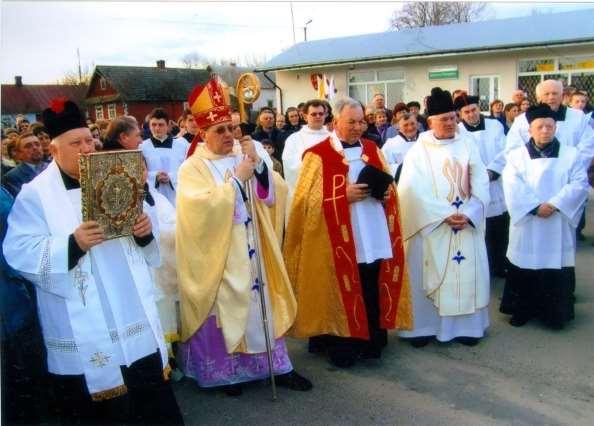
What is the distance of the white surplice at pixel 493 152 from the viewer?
276 inches

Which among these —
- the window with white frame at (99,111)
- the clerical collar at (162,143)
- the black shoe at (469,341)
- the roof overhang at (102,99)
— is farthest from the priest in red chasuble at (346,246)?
the window with white frame at (99,111)

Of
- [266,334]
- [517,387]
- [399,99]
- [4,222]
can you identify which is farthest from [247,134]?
[399,99]

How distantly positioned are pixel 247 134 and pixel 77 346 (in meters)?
1.89

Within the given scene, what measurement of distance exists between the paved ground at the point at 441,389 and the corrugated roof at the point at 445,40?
501 inches

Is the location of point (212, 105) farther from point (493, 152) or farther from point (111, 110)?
point (111, 110)

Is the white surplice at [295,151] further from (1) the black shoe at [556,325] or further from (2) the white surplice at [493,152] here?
(1) the black shoe at [556,325]

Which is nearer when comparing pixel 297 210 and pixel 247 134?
pixel 247 134

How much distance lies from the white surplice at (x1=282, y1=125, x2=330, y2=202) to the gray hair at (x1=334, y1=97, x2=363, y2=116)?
72 cm

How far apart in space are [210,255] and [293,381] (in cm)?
113

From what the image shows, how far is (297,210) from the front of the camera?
477 cm

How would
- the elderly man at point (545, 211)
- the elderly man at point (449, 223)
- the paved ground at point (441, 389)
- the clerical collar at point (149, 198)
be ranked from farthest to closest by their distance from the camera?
1. the elderly man at point (545, 211)
2. the elderly man at point (449, 223)
3. the clerical collar at point (149, 198)
4. the paved ground at point (441, 389)

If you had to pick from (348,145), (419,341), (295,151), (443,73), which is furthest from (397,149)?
(443,73)

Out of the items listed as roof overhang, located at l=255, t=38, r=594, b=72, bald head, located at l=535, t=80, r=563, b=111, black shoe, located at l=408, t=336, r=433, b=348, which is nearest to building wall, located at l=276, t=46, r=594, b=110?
roof overhang, located at l=255, t=38, r=594, b=72

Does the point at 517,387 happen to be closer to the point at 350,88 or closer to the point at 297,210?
the point at 297,210
